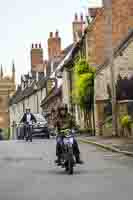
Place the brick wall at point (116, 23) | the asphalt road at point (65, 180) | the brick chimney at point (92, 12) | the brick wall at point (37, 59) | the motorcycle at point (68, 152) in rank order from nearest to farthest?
1. the asphalt road at point (65, 180)
2. the motorcycle at point (68, 152)
3. the brick wall at point (116, 23)
4. the brick chimney at point (92, 12)
5. the brick wall at point (37, 59)

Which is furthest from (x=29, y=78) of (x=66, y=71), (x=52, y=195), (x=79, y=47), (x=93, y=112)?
(x=52, y=195)

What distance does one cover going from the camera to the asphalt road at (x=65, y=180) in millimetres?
10906

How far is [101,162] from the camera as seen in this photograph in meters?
18.1

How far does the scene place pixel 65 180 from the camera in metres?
13.3

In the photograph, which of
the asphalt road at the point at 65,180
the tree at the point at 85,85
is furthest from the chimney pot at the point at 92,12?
the asphalt road at the point at 65,180

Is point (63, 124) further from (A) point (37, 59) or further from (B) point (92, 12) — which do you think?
(A) point (37, 59)

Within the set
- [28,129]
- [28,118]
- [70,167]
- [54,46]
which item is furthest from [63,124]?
[54,46]

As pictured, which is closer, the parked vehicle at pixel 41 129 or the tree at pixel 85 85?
the parked vehicle at pixel 41 129

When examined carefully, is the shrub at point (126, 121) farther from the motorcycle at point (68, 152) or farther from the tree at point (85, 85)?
the motorcycle at point (68, 152)

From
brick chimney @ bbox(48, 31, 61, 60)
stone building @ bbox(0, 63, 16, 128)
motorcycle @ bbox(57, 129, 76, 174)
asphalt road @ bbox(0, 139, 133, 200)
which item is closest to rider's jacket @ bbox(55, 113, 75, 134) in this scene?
motorcycle @ bbox(57, 129, 76, 174)

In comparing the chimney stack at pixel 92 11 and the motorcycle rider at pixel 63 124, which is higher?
the chimney stack at pixel 92 11

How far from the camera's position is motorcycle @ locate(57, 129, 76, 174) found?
1454 cm

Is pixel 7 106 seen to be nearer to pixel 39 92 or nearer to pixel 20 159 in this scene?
pixel 39 92

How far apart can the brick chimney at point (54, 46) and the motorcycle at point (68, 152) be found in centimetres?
5964
